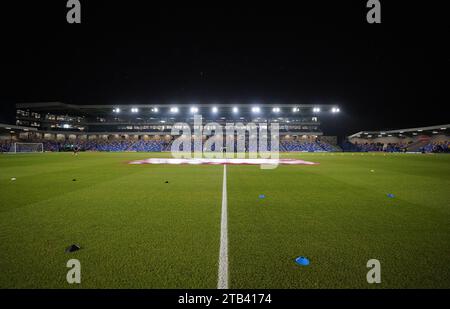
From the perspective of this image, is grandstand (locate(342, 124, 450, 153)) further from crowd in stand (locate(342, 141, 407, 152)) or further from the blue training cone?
the blue training cone

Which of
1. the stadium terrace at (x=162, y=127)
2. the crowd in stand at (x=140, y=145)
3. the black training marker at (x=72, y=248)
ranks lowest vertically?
the black training marker at (x=72, y=248)

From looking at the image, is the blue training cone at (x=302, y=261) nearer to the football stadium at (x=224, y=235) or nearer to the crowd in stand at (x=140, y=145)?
the football stadium at (x=224, y=235)

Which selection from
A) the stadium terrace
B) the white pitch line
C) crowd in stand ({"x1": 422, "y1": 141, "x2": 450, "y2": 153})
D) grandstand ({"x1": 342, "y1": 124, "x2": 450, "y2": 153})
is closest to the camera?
the white pitch line

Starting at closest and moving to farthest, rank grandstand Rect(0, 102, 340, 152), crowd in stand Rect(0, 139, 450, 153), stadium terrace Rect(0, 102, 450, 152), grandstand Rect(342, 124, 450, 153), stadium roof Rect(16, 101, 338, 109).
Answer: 1. grandstand Rect(342, 124, 450, 153)
2. stadium roof Rect(16, 101, 338, 109)
3. stadium terrace Rect(0, 102, 450, 152)
4. grandstand Rect(0, 102, 340, 152)
5. crowd in stand Rect(0, 139, 450, 153)

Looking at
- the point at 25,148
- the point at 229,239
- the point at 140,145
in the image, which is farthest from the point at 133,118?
the point at 229,239

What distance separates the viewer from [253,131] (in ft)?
238

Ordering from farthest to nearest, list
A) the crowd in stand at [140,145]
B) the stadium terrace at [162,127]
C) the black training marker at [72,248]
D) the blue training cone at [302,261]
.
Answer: the crowd in stand at [140,145]
the stadium terrace at [162,127]
the black training marker at [72,248]
the blue training cone at [302,261]

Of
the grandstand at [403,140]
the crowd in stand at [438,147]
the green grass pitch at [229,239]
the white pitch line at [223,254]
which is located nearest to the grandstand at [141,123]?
the grandstand at [403,140]

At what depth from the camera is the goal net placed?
5323cm

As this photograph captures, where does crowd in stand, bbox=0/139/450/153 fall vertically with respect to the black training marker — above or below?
above

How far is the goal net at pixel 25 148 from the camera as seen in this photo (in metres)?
53.2

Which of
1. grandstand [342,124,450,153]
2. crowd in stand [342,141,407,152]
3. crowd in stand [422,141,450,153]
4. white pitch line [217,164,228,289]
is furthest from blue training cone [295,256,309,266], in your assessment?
crowd in stand [342,141,407,152]

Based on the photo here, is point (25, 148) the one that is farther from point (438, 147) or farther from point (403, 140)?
point (403, 140)
